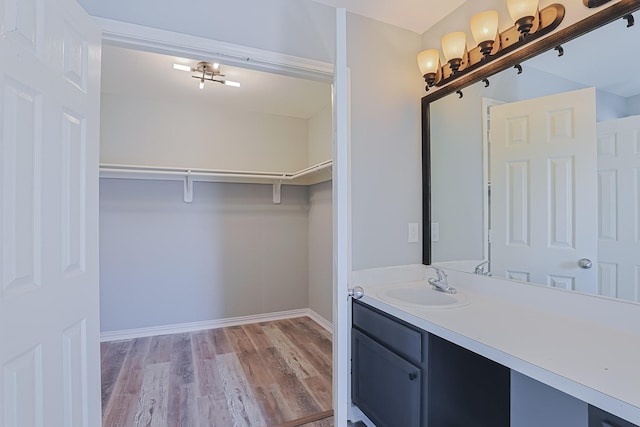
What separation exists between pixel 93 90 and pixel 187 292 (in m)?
2.43

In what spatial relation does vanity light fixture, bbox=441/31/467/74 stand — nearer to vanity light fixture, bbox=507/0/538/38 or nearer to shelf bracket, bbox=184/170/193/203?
vanity light fixture, bbox=507/0/538/38

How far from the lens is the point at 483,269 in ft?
5.48

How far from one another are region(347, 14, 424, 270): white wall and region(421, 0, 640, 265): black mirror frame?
47 mm

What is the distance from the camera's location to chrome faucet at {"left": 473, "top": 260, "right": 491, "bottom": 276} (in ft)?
5.42

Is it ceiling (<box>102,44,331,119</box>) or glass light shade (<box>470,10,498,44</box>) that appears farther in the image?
ceiling (<box>102,44,331,119</box>)

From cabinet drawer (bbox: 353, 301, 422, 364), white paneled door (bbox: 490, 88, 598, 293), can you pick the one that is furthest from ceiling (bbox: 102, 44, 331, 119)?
cabinet drawer (bbox: 353, 301, 422, 364)

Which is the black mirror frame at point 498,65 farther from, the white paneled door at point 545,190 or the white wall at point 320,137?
the white wall at point 320,137

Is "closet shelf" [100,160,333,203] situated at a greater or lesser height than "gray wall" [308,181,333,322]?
greater

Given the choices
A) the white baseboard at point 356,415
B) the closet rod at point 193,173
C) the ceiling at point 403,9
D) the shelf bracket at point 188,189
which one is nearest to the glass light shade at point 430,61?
the ceiling at point 403,9

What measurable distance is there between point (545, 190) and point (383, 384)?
1183mm

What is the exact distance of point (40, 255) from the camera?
977 millimetres

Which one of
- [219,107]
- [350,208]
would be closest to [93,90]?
[350,208]

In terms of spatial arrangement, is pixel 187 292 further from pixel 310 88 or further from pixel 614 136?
pixel 614 136

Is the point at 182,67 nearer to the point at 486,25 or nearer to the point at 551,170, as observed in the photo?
the point at 486,25
